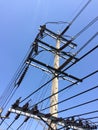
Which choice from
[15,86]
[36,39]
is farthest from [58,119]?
[36,39]

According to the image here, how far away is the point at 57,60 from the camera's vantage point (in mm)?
16141

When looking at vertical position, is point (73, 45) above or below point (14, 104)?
above

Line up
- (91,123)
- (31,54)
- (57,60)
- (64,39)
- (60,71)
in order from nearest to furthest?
(60,71) < (31,54) < (91,123) < (57,60) < (64,39)

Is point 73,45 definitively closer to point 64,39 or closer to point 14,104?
point 64,39

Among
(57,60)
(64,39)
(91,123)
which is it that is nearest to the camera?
(91,123)

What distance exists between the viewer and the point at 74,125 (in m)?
12.6

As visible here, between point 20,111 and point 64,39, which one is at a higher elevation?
point 64,39

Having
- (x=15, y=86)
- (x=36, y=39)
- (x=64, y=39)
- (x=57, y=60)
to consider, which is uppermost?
(x=64, y=39)

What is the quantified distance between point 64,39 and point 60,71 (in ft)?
27.0

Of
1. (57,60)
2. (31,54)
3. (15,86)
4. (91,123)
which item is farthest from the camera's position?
(57,60)

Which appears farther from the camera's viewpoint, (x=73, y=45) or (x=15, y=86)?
(x=73, y=45)

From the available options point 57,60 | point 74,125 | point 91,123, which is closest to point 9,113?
point 74,125

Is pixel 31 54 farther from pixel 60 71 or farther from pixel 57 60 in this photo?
pixel 57 60

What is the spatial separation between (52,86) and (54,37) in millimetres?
3856
